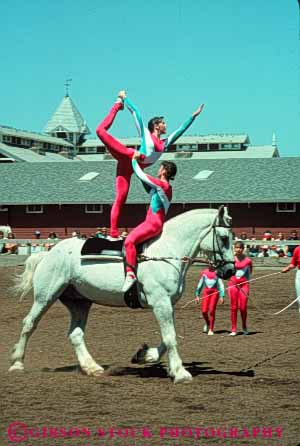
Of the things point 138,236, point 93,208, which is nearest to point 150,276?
point 138,236

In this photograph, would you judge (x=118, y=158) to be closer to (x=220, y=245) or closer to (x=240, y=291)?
(x=220, y=245)

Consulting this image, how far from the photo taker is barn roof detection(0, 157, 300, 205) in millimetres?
46688

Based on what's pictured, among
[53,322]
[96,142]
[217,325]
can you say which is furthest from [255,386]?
[96,142]

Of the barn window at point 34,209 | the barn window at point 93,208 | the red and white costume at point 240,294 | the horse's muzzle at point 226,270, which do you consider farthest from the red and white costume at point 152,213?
the barn window at point 34,209

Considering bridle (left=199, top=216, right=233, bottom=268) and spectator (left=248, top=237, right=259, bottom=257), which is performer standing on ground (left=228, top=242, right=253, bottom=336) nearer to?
bridle (left=199, top=216, right=233, bottom=268)

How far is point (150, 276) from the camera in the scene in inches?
398

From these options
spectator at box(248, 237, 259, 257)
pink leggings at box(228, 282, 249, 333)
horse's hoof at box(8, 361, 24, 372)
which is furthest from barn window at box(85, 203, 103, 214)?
horse's hoof at box(8, 361, 24, 372)

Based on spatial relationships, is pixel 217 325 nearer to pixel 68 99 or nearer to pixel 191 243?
pixel 191 243

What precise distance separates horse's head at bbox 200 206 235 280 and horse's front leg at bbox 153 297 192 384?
0.88 metres

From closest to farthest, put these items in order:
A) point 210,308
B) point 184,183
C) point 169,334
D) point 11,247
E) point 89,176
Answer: point 169,334, point 210,308, point 11,247, point 184,183, point 89,176

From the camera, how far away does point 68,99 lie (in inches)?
4195

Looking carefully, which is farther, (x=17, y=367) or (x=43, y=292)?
(x=43, y=292)

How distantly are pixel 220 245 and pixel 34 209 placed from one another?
4083 cm

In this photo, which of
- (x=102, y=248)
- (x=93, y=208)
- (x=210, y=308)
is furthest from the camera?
(x=93, y=208)
